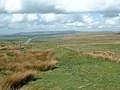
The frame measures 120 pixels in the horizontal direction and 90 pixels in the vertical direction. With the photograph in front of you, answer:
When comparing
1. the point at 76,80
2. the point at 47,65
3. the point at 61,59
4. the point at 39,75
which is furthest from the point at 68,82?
the point at 61,59

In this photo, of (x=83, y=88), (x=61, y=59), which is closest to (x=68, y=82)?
(x=83, y=88)

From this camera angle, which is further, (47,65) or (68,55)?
(68,55)

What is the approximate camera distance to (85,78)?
14.9 meters

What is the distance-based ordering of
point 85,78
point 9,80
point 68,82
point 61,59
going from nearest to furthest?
point 9,80 → point 68,82 → point 85,78 → point 61,59

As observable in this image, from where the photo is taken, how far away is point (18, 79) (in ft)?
41.2

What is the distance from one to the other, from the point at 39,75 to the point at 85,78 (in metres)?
2.59

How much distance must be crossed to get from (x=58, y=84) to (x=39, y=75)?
2.83 m

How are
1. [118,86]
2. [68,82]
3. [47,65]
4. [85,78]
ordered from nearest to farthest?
[118,86] < [68,82] < [85,78] < [47,65]

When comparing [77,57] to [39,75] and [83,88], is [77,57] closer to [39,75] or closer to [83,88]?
[39,75]

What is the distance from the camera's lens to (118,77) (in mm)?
15320

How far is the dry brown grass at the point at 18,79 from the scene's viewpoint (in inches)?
465

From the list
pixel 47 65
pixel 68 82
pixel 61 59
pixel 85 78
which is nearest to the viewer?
pixel 68 82

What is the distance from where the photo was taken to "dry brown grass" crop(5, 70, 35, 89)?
11.8 metres

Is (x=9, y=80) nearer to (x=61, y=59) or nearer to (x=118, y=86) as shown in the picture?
(x=118, y=86)
